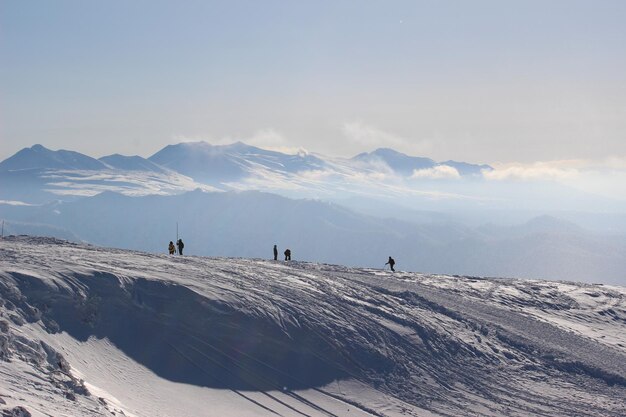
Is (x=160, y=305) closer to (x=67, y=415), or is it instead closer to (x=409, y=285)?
(x=67, y=415)

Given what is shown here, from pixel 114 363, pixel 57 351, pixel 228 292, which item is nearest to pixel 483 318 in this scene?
pixel 228 292

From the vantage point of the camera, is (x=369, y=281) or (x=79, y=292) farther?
(x=369, y=281)

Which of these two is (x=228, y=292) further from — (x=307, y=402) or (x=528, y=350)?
(x=528, y=350)

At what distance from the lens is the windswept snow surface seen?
26109 millimetres

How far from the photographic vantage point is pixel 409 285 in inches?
1912

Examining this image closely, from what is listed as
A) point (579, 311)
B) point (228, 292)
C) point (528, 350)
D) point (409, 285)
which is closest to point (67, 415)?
point (228, 292)

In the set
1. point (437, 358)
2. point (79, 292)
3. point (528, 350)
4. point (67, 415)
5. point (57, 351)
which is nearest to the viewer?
point (67, 415)

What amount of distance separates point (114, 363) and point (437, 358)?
57.9 ft

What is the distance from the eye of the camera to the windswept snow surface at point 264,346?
85.7 ft

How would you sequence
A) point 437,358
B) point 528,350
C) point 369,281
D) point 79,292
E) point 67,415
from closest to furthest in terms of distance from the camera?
point 67,415 < point 79,292 < point 437,358 < point 528,350 < point 369,281

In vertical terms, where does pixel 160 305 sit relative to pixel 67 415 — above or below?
above

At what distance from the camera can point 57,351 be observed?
25.5 m

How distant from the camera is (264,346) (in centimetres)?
3309

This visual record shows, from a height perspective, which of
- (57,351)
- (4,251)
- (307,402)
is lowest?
(307,402)
